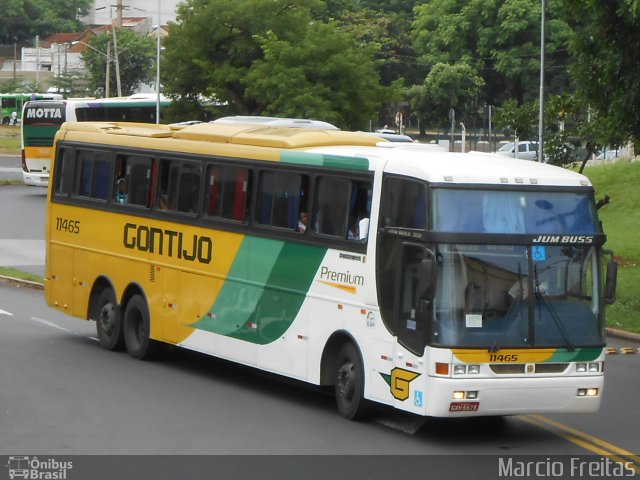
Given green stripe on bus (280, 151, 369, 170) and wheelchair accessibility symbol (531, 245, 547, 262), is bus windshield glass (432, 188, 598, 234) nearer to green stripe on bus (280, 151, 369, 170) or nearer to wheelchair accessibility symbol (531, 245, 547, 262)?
wheelchair accessibility symbol (531, 245, 547, 262)

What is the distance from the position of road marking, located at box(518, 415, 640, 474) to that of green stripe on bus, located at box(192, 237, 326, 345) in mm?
2922

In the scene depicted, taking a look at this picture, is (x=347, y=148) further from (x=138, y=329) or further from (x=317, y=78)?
(x=317, y=78)

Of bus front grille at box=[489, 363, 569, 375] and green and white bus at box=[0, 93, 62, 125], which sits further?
green and white bus at box=[0, 93, 62, 125]

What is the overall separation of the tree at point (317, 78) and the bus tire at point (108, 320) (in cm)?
2447

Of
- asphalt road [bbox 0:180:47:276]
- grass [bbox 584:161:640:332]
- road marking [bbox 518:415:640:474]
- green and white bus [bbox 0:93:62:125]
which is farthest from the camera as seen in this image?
green and white bus [bbox 0:93:62:125]

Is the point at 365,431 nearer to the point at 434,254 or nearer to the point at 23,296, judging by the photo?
the point at 434,254

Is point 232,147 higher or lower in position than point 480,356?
higher

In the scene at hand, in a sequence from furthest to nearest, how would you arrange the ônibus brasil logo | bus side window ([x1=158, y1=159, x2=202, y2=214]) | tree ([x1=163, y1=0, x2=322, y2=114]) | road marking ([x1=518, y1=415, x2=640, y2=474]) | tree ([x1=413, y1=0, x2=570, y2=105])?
1. tree ([x1=413, y1=0, x2=570, y2=105])
2. tree ([x1=163, y1=0, x2=322, y2=114])
3. bus side window ([x1=158, y1=159, x2=202, y2=214])
4. road marking ([x1=518, y1=415, x2=640, y2=474])
5. the ônibus brasil logo

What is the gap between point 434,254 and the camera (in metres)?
12.9

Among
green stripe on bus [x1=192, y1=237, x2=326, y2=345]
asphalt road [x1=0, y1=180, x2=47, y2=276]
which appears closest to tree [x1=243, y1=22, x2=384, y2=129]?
asphalt road [x1=0, y1=180, x2=47, y2=276]

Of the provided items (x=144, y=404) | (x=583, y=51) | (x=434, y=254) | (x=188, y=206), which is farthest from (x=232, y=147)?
(x=583, y=51)

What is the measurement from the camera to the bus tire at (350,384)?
46.0 feet

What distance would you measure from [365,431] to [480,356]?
1.61 m

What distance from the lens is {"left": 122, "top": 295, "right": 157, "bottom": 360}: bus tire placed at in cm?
1864
